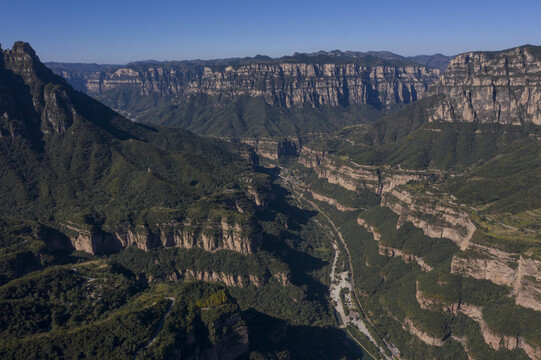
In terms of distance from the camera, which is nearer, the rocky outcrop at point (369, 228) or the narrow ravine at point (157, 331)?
the narrow ravine at point (157, 331)

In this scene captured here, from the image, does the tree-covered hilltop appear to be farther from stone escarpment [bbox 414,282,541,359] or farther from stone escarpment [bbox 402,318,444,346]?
stone escarpment [bbox 414,282,541,359]

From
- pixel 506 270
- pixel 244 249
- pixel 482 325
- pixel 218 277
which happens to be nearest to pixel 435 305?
pixel 482 325

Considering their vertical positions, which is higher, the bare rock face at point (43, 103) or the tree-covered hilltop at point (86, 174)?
the bare rock face at point (43, 103)

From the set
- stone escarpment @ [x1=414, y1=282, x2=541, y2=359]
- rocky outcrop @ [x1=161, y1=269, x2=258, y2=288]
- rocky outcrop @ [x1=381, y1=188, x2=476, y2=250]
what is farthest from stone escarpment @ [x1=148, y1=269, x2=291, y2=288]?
rocky outcrop @ [x1=381, y1=188, x2=476, y2=250]

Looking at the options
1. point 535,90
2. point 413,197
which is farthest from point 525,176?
point 535,90

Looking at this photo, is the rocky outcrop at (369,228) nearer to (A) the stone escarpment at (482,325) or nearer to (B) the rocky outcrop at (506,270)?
(A) the stone escarpment at (482,325)

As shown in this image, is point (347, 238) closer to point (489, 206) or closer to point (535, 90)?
point (489, 206)

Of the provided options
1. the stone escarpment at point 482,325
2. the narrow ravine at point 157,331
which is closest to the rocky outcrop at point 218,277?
the narrow ravine at point 157,331
